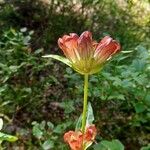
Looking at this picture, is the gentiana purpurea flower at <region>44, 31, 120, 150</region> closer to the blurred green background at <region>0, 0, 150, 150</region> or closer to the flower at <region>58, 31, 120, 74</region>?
the flower at <region>58, 31, 120, 74</region>

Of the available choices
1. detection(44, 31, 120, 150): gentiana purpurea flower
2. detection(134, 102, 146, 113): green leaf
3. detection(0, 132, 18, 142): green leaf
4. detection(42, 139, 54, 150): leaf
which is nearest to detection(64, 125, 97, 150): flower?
detection(44, 31, 120, 150): gentiana purpurea flower

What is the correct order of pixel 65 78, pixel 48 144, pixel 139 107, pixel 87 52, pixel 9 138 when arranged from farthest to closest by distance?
1. pixel 65 78
2. pixel 139 107
3. pixel 48 144
4. pixel 9 138
5. pixel 87 52

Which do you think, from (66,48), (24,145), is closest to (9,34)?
(24,145)

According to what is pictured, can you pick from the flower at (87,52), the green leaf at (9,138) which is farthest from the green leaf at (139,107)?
the flower at (87,52)

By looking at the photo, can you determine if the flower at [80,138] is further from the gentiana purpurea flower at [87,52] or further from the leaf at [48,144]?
the leaf at [48,144]

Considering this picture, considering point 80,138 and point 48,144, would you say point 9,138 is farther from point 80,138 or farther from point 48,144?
point 48,144

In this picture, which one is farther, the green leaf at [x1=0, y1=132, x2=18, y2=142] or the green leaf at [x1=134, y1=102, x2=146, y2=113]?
the green leaf at [x1=134, y1=102, x2=146, y2=113]

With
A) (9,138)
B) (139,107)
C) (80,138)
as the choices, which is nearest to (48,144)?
(139,107)
